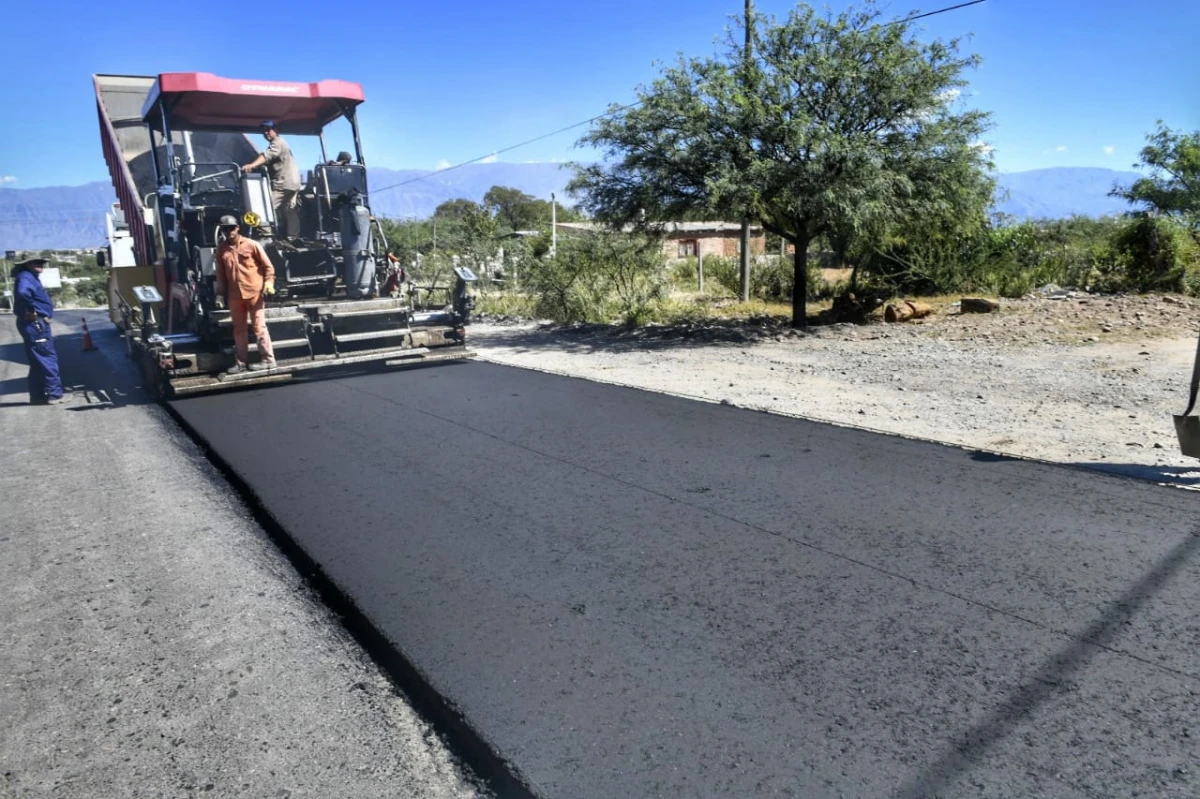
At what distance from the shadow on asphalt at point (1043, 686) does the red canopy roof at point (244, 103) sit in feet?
35.6

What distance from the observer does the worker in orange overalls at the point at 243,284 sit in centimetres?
969

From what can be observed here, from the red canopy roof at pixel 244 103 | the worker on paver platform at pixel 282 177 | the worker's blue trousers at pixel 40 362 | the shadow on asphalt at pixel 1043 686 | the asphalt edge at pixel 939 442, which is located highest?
the red canopy roof at pixel 244 103

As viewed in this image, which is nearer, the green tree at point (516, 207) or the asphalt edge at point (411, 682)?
the asphalt edge at point (411, 682)

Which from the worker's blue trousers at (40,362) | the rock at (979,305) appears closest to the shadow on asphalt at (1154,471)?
the rock at (979,305)

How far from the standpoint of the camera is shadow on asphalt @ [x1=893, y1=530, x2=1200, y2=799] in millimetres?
2693

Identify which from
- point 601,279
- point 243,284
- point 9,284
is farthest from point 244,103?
point 9,284

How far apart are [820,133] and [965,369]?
15.2ft

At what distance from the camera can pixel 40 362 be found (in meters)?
10.3

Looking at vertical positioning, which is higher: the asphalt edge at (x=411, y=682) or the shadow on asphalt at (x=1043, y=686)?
the asphalt edge at (x=411, y=682)

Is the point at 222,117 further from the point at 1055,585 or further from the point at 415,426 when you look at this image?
the point at 1055,585

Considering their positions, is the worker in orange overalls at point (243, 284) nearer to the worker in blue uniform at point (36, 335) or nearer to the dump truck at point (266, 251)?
the dump truck at point (266, 251)

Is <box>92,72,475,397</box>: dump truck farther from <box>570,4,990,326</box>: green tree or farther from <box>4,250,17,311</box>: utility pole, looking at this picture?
<box>570,4,990,326</box>: green tree

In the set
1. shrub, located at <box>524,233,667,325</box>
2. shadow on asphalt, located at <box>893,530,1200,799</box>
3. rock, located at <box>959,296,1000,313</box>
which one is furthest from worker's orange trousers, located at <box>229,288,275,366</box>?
rock, located at <box>959,296,1000,313</box>

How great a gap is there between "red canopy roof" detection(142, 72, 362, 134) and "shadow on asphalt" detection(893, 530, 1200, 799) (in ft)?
35.6
